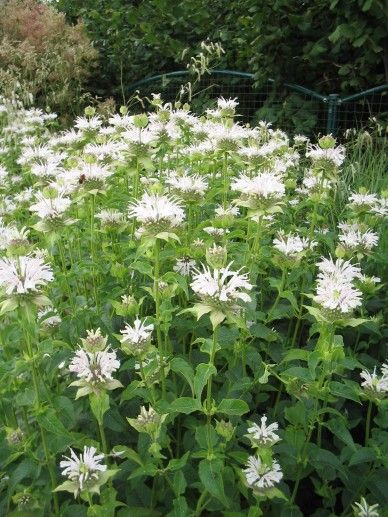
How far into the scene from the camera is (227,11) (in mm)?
7305

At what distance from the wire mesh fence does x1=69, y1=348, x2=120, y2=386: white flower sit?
407 cm

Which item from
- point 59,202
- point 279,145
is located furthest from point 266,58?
point 59,202

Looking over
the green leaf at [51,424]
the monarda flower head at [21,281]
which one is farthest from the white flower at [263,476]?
the monarda flower head at [21,281]

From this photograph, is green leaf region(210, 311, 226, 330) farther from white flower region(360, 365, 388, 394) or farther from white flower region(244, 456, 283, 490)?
white flower region(360, 365, 388, 394)

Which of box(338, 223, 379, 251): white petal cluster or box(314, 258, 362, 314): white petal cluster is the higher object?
box(314, 258, 362, 314): white petal cluster

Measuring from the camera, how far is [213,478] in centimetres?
142

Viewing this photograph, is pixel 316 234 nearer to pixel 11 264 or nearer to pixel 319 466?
pixel 319 466

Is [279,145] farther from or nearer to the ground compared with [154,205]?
nearer to the ground

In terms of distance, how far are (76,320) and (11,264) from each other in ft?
1.54

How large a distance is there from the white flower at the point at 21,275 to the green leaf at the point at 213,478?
25.5 inches

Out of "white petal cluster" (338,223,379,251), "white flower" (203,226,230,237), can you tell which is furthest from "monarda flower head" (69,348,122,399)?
"white petal cluster" (338,223,379,251)

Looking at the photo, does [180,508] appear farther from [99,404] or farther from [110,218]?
[110,218]

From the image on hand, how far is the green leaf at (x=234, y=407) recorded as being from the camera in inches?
57.9

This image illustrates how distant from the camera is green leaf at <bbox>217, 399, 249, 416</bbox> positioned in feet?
4.83
